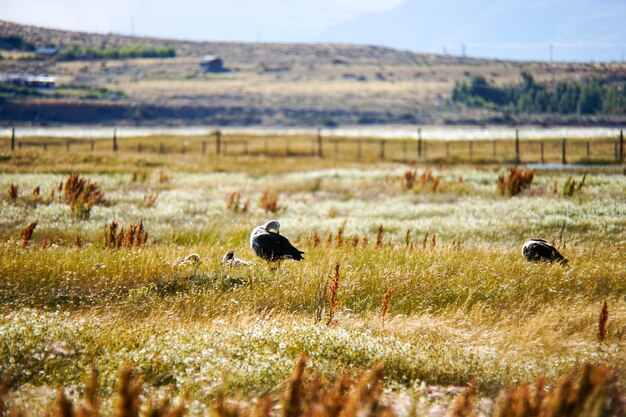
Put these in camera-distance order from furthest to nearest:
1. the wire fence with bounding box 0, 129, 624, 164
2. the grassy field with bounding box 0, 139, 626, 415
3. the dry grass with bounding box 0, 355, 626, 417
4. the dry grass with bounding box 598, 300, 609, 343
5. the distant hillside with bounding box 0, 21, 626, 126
→ 1. the distant hillside with bounding box 0, 21, 626, 126
2. the wire fence with bounding box 0, 129, 624, 164
3. the dry grass with bounding box 598, 300, 609, 343
4. the grassy field with bounding box 0, 139, 626, 415
5. the dry grass with bounding box 0, 355, 626, 417

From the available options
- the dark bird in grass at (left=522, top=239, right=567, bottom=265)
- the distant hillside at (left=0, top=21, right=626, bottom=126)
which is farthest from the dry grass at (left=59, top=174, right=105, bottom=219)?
the distant hillside at (left=0, top=21, right=626, bottom=126)

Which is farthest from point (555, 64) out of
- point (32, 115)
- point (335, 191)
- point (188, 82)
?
point (335, 191)

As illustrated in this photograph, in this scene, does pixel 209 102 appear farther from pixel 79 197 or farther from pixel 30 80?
pixel 79 197

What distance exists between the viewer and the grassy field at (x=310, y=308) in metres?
7.67

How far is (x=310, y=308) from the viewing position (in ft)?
34.8

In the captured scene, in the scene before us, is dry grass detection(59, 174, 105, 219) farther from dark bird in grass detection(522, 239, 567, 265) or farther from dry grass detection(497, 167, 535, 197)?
dry grass detection(497, 167, 535, 197)

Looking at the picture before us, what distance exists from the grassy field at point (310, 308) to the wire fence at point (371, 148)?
32307mm

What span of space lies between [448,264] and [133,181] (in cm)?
2246

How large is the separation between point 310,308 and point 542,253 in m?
5.06

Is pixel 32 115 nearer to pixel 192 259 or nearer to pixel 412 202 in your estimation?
pixel 412 202

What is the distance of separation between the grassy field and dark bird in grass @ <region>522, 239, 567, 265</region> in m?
0.37

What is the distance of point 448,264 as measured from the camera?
1275 centimetres

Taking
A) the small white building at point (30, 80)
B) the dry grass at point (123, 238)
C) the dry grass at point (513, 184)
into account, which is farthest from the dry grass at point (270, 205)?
the small white building at point (30, 80)

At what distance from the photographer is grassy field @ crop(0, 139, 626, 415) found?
25.2 feet
